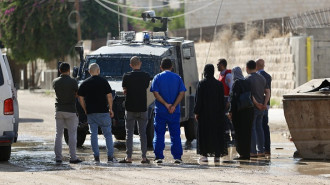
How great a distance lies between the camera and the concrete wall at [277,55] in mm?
32719

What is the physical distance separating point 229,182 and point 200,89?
3.53 metres

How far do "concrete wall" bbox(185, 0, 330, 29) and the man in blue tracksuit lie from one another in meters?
36.0

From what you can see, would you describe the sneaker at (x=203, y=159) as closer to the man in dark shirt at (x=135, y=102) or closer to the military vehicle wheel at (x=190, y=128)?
the man in dark shirt at (x=135, y=102)

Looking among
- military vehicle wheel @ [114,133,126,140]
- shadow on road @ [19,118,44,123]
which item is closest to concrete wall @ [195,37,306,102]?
shadow on road @ [19,118,44,123]

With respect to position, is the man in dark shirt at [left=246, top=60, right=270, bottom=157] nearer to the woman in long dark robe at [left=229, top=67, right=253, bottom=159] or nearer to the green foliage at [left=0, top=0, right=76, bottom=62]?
the woman in long dark robe at [left=229, top=67, right=253, bottom=159]

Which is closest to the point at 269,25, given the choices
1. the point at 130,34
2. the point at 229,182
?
the point at 130,34

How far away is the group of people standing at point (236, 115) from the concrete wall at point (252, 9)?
1359 inches

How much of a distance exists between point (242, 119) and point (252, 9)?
3919 cm

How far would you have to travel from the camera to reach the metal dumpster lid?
16.2 metres

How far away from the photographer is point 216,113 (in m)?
16.1

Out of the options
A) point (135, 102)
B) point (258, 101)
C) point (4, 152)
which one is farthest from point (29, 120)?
point (135, 102)

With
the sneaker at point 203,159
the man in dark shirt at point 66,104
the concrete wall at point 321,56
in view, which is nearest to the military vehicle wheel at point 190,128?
the sneaker at point 203,159

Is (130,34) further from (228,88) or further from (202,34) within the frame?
(202,34)

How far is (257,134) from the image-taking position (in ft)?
56.5
